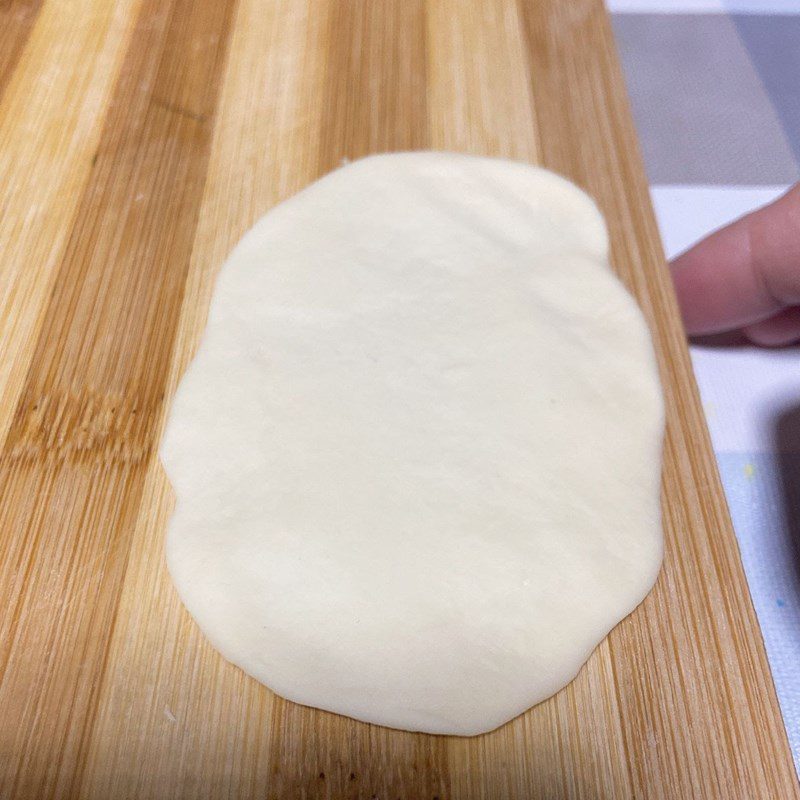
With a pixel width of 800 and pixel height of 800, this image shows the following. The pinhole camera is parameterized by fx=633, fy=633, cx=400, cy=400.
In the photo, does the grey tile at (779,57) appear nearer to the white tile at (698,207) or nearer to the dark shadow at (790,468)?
the white tile at (698,207)

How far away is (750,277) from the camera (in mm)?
861

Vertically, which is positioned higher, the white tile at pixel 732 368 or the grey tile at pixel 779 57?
the grey tile at pixel 779 57

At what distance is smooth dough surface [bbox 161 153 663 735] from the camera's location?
58 cm

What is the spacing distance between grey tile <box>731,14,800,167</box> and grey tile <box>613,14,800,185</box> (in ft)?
0.05

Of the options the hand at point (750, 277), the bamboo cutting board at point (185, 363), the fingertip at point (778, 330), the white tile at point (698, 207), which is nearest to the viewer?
the bamboo cutting board at point (185, 363)

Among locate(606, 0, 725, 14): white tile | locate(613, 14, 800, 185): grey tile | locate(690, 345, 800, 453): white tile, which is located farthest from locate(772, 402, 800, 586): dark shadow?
locate(606, 0, 725, 14): white tile

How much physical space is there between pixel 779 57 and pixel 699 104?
229mm

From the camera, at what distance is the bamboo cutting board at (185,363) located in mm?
565

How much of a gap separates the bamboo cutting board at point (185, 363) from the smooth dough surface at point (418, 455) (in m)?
0.04

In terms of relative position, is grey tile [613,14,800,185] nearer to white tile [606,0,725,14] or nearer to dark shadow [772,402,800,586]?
white tile [606,0,725,14]

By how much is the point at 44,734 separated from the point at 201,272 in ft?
1.66

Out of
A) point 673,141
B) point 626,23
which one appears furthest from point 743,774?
point 626,23

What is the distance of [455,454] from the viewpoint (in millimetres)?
635

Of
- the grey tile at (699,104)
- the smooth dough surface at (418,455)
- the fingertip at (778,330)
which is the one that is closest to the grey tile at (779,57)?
the grey tile at (699,104)
